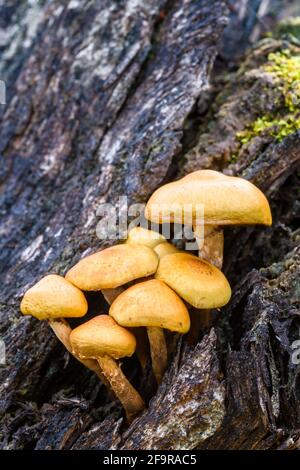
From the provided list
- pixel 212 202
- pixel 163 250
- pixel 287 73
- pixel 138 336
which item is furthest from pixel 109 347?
pixel 287 73

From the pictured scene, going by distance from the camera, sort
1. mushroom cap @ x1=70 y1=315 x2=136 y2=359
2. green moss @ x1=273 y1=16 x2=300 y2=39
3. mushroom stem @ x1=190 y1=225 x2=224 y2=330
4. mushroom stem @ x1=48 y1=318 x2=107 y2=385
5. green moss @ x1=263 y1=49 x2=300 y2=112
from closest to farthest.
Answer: mushroom cap @ x1=70 y1=315 x2=136 y2=359
mushroom stem @ x1=48 y1=318 x2=107 y2=385
mushroom stem @ x1=190 y1=225 x2=224 y2=330
green moss @ x1=263 y1=49 x2=300 y2=112
green moss @ x1=273 y1=16 x2=300 y2=39

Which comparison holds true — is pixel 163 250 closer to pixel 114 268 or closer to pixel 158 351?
pixel 114 268

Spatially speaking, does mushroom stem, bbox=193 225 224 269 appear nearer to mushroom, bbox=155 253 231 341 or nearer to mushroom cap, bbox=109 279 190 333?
mushroom, bbox=155 253 231 341

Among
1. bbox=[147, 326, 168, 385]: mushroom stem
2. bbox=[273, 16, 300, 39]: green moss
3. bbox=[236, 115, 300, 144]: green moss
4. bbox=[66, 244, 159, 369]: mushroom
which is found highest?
bbox=[66, 244, 159, 369]: mushroom

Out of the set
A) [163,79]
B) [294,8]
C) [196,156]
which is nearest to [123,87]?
[163,79]

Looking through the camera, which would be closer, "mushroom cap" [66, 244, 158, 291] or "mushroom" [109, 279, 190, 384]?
"mushroom" [109, 279, 190, 384]

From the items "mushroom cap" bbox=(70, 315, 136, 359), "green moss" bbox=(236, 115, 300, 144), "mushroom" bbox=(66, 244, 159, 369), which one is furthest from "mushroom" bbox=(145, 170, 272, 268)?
"green moss" bbox=(236, 115, 300, 144)

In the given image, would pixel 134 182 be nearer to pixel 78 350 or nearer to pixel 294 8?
pixel 78 350
